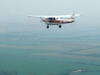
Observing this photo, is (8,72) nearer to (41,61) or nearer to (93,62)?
(41,61)

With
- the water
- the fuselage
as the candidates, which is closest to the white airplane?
the fuselage

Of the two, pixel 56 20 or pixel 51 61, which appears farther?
pixel 51 61

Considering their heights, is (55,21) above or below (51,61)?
above

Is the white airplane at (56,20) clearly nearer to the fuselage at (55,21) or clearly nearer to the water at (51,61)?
the fuselage at (55,21)

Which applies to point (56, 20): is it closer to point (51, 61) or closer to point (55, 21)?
point (55, 21)

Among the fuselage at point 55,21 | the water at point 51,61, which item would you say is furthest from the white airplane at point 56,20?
the water at point 51,61

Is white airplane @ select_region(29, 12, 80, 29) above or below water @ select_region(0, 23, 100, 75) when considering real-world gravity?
above

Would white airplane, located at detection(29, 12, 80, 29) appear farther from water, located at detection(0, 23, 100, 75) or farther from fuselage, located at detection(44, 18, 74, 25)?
water, located at detection(0, 23, 100, 75)

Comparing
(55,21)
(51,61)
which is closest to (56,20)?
(55,21)

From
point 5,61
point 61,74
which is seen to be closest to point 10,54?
point 5,61

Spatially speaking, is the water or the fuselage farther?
the water

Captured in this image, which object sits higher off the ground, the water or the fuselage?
the fuselage
